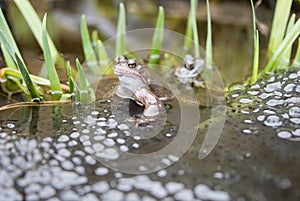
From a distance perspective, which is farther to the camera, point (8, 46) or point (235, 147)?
point (8, 46)

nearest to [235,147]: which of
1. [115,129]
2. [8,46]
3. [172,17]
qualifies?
[115,129]

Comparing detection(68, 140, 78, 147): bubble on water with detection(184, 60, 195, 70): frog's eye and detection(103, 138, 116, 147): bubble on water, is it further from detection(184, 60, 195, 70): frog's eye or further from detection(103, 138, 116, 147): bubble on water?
detection(184, 60, 195, 70): frog's eye

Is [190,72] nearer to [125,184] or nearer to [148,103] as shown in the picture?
[148,103]

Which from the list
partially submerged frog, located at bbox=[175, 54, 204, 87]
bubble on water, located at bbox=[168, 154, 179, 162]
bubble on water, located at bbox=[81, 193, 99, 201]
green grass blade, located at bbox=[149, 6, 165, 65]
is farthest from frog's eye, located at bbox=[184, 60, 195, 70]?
bubble on water, located at bbox=[81, 193, 99, 201]

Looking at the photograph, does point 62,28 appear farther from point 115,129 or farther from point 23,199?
point 23,199

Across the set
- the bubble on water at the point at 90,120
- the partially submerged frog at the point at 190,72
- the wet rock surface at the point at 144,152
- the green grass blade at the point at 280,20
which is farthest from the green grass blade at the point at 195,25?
the bubble on water at the point at 90,120

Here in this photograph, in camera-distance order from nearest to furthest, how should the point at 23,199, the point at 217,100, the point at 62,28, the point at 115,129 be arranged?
the point at 23,199, the point at 115,129, the point at 217,100, the point at 62,28

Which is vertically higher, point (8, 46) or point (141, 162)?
point (8, 46)

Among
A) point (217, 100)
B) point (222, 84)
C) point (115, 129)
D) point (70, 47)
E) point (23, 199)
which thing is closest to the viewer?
point (23, 199)
